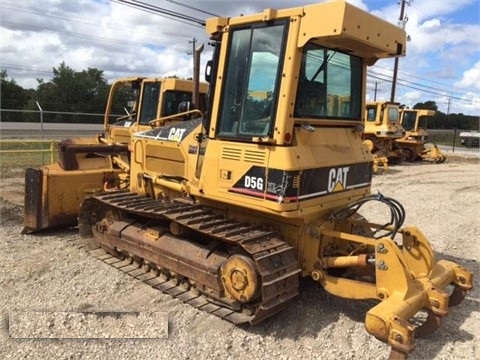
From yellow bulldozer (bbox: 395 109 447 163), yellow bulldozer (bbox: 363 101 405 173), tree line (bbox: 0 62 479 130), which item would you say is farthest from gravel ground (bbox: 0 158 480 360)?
tree line (bbox: 0 62 479 130)

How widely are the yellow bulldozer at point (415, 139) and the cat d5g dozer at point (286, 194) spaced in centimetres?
1716

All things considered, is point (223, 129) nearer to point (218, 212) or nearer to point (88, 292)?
point (218, 212)

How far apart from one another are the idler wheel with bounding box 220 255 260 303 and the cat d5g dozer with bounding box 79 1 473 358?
12 millimetres

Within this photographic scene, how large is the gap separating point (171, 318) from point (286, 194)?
5.26ft

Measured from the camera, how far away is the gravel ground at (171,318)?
12.3ft

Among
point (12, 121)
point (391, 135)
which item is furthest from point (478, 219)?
point (12, 121)

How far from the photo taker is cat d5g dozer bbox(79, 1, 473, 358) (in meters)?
3.86

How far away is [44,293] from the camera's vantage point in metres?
4.66

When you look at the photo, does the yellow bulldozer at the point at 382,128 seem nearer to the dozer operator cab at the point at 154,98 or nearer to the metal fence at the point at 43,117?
the dozer operator cab at the point at 154,98

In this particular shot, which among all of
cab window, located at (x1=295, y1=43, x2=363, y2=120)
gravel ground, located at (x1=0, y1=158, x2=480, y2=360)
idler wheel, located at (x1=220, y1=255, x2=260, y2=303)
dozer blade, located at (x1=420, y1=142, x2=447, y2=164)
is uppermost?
cab window, located at (x1=295, y1=43, x2=363, y2=120)

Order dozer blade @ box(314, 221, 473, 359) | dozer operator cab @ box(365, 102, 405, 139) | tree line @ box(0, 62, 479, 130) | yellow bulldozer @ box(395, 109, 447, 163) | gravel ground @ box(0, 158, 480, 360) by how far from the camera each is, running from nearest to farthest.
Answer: dozer blade @ box(314, 221, 473, 359)
gravel ground @ box(0, 158, 480, 360)
dozer operator cab @ box(365, 102, 405, 139)
yellow bulldozer @ box(395, 109, 447, 163)
tree line @ box(0, 62, 479, 130)

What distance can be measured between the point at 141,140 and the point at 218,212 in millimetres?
1705

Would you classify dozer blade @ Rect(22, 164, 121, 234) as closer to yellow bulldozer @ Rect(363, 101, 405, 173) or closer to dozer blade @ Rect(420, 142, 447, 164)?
yellow bulldozer @ Rect(363, 101, 405, 173)

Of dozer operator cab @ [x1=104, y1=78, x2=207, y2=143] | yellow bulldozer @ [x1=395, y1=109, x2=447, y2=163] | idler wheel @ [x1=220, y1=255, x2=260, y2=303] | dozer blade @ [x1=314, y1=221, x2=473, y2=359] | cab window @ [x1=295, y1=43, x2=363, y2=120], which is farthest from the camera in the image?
yellow bulldozer @ [x1=395, y1=109, x2=447, y2=163]
